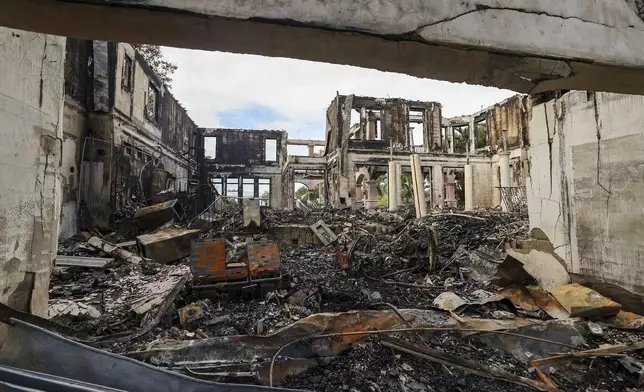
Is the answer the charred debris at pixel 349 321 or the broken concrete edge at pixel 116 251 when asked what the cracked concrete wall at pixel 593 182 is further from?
the broken concrete edge at pixel 116 251

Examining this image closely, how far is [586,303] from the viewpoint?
3.81 metres

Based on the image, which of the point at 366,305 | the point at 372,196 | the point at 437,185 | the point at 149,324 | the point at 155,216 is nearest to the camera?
the point at 149,324

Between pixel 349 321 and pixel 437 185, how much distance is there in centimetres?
1620

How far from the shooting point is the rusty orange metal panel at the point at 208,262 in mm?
4629

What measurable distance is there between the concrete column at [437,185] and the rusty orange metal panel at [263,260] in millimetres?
14993

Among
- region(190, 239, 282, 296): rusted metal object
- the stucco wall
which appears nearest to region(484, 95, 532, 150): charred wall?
region(190, 239, 282, 296): rusted metal object

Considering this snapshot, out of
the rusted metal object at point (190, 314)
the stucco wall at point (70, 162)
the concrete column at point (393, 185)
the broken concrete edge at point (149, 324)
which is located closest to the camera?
the broken concrete edge at point (149, 324)

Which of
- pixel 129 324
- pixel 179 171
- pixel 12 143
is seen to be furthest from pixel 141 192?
pixel 12 143

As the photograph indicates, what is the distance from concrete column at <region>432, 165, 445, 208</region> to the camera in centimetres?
1836

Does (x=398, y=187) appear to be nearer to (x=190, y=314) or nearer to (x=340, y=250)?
(x=340, y=250)

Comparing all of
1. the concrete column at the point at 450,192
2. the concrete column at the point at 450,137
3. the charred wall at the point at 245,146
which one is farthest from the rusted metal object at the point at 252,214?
the concrete column at the point at 450,137

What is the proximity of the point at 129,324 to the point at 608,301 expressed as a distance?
5.88 meters

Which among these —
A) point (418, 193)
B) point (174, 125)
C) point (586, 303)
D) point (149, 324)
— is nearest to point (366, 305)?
point (586, 303)

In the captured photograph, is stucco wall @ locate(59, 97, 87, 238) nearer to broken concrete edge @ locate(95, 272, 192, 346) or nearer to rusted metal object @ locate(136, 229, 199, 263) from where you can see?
rusted metal object @ locate(136, 229, 199, 263)
